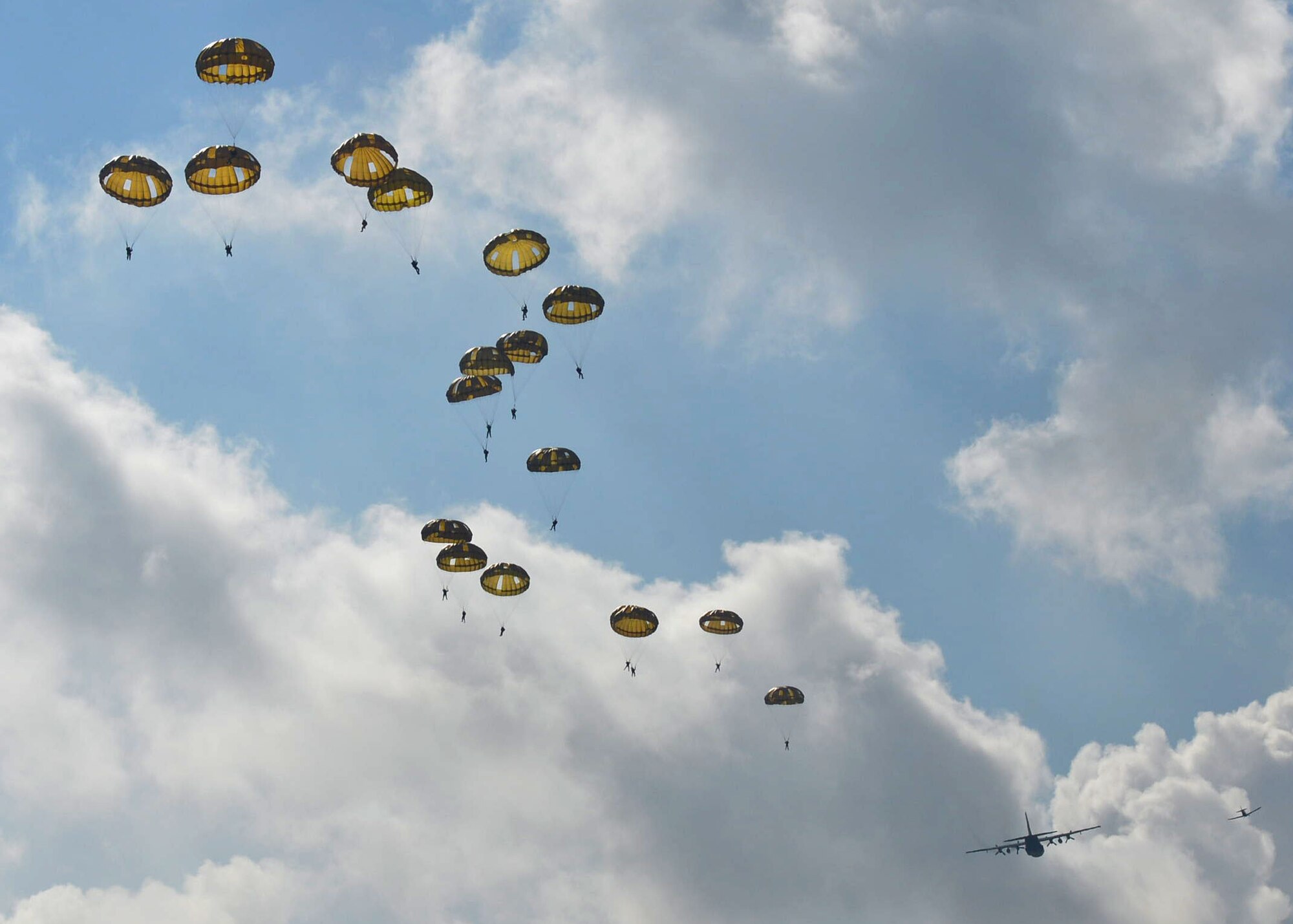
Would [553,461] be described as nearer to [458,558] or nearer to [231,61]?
[458,558]

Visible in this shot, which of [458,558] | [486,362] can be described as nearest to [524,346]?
[486,362]

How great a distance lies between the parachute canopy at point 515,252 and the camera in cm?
8925

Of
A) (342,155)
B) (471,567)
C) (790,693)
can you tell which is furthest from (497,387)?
(790,693)

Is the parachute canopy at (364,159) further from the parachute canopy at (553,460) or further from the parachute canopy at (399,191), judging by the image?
the parachute canopy at (553,460)

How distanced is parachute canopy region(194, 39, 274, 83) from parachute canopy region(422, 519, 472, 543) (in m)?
35.8

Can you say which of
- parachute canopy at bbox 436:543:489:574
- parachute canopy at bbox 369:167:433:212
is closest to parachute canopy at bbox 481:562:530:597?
parachute canopy at bbox 436:543:489:574

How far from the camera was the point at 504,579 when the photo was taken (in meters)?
101

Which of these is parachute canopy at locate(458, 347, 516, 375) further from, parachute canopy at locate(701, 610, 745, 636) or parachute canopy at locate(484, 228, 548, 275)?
parachute canopy at locate(701, 610, 745, 636)

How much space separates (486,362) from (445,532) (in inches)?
544

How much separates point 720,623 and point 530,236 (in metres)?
38.0

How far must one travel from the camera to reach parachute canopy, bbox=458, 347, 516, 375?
92.1 m

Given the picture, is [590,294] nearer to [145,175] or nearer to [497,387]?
[497,387]

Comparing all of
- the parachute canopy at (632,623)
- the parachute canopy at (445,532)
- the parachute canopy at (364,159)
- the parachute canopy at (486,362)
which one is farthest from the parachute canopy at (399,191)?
the parachute canopy at (632,623)

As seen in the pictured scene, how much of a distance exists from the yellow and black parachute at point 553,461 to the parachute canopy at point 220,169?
101 feet
